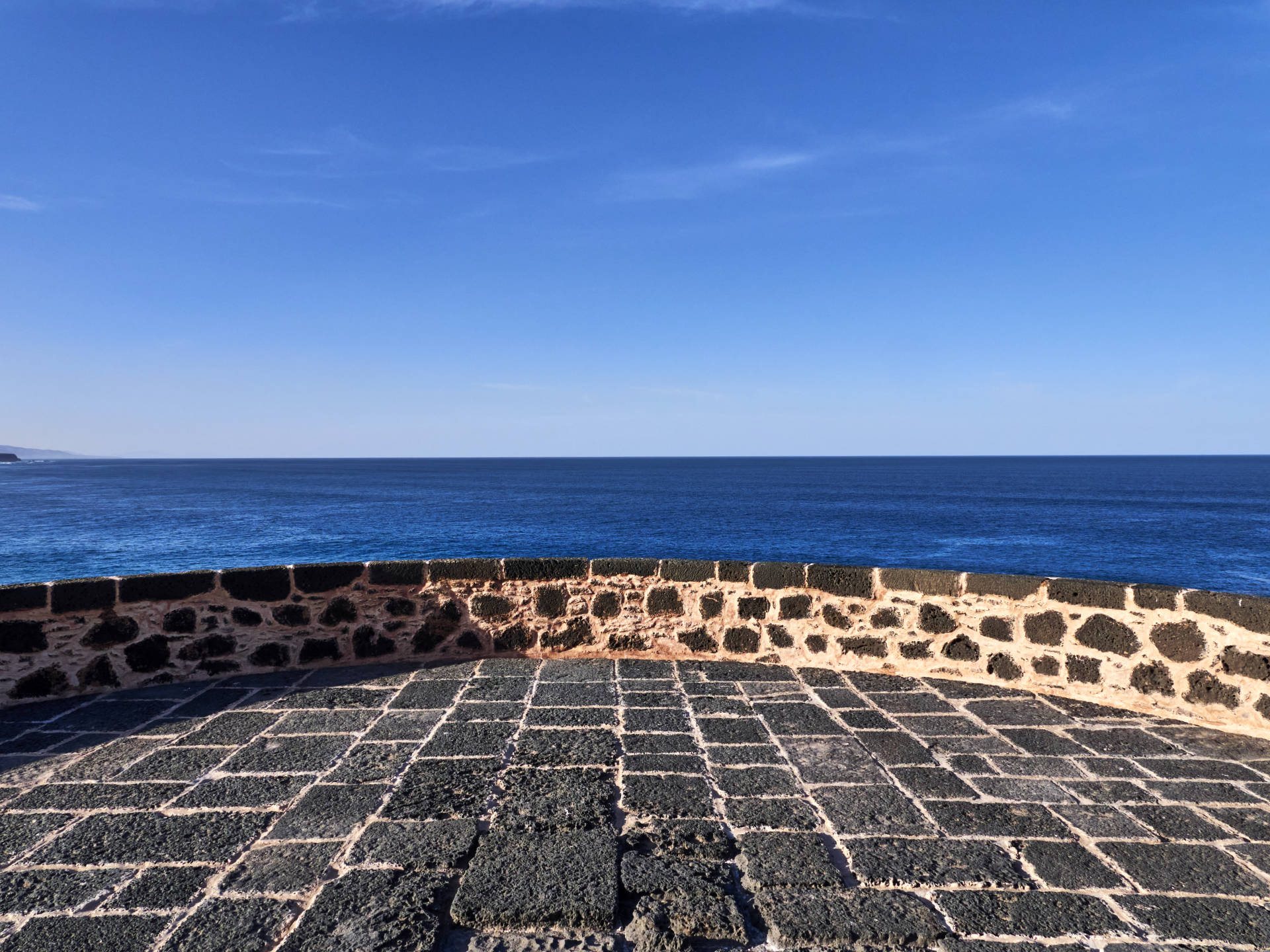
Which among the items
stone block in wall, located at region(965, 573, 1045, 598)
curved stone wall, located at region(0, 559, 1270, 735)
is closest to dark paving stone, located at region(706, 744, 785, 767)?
curved stone wall, located at region(0, 559, 1270, 735)

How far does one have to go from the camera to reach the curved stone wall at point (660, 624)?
450 cm

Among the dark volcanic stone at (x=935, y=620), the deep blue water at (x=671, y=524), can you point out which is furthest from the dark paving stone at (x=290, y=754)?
the deep blue water at (x=671, y=524)

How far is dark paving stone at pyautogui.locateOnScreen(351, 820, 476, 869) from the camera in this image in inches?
107

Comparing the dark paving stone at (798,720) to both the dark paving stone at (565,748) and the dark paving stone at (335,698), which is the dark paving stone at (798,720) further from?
the dark paving stone at (335,698)

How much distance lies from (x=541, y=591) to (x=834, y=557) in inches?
1266

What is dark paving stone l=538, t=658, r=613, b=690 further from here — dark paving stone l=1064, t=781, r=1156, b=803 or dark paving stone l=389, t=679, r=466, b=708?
dark paving stone l=1064, t=781, r=1156, b=803

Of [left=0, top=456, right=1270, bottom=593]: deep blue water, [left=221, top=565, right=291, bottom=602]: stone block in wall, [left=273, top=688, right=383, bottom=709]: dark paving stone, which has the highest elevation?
[left=221, top=565, right=291, bottom=602]: stone block in wall

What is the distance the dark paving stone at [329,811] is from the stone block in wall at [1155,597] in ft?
15.3

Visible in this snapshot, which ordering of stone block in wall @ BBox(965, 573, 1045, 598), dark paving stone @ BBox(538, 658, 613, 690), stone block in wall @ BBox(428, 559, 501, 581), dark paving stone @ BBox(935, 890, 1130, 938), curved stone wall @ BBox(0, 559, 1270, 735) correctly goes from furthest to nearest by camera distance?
stone block in wall @ BBox(428, 559, 501, 581)
dark paving stone @ BBox(538, 658, 613, 690)
stone block in wall @ BBox(965, 573, 1045, 598)
curved stone wall @ BBox(0, 559, 1270, 735)
dark paving stone @ BBox(935, 890, 1130, 938)

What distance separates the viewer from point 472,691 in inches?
190

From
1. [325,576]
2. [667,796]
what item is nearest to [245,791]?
[667,796]

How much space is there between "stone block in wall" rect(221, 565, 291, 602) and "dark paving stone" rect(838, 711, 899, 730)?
4164 mm

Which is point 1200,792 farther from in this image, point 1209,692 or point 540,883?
point 540,883

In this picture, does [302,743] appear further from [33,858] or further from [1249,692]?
[1249,692]
